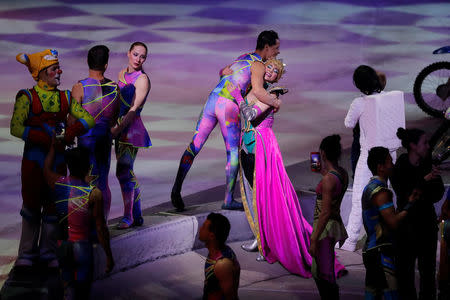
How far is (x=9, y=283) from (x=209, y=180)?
3.79 meters

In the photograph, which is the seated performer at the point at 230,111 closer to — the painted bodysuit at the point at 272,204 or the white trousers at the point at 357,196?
the painted bodysuit at the point at 272,204

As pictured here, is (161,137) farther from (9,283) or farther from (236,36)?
(9,283)

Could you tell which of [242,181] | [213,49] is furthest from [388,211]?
[213,49]

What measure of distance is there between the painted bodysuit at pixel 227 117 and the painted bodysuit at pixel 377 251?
1.91 metres

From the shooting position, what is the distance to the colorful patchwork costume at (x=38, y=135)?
192 inches

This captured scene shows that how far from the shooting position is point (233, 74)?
609 cm

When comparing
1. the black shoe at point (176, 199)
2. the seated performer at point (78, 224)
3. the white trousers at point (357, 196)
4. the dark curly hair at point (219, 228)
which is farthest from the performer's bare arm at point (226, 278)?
the white trousers at point (357, 196)

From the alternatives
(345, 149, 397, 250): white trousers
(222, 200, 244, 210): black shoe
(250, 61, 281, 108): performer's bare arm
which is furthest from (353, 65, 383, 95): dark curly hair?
(222, 200, 244, 210): black shoe

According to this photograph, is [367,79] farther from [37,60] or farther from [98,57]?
[37,60]

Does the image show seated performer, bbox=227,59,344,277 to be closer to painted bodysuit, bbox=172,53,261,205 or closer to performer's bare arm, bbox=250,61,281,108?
performer's bare arm, bbox=250,61,281,108

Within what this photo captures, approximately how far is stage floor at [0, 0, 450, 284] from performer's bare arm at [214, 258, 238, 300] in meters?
4.48

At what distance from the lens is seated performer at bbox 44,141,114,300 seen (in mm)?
4387

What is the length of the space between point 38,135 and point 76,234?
0.79 m

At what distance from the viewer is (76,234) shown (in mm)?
4406
